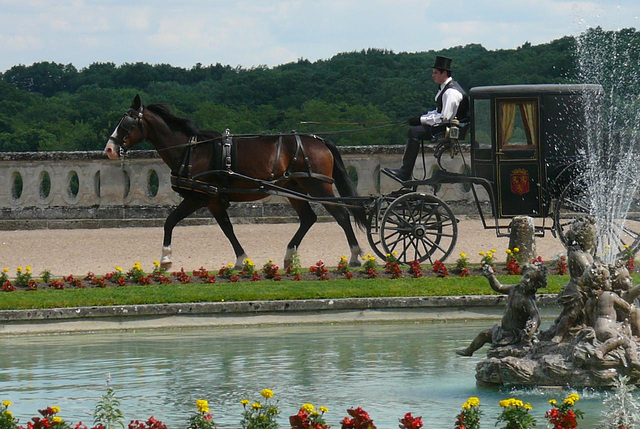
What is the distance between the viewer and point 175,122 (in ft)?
52.5

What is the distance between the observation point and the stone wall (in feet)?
73.2

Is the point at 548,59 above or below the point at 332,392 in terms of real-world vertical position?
above

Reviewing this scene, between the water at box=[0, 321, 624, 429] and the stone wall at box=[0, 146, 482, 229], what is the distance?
1019cm

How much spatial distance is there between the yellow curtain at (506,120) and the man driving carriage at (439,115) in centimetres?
45

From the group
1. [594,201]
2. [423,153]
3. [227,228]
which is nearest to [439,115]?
[423,153]

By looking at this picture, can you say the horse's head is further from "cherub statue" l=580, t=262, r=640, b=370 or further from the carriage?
"cherub statue" l=580, t=262, r=640, b=370

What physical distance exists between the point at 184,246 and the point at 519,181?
202 inches

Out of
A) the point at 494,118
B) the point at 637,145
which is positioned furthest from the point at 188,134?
the point at 637,145

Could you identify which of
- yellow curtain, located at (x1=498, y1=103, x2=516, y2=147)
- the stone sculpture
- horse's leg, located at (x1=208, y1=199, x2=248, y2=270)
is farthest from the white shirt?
the stone sculpture

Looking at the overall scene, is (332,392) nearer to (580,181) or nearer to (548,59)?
(580,181)

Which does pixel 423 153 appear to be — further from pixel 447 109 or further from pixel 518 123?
pixel 518 123

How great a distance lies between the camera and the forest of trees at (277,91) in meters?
42.8

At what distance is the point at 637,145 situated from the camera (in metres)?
19.2

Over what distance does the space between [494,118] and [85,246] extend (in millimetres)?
6583
